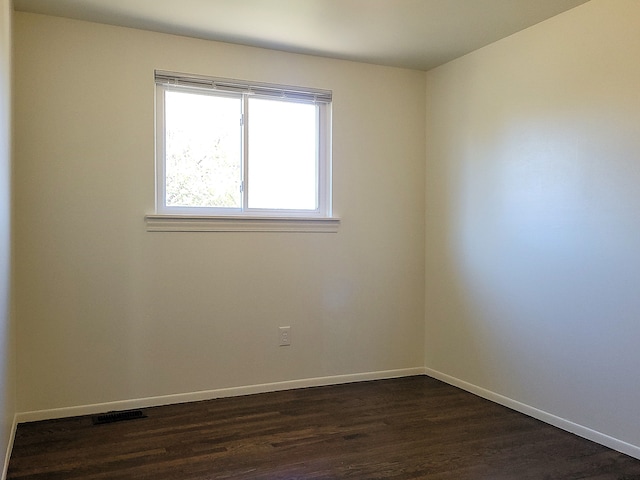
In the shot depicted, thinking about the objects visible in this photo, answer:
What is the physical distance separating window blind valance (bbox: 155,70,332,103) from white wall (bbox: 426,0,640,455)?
92cm

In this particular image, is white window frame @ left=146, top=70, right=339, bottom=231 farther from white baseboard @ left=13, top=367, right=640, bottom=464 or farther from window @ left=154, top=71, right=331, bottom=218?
white baseboard @ left=13, top=367, right=640, bottom=464

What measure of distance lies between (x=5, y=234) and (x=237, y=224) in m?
1.36

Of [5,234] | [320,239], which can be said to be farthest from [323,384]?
[5,234]

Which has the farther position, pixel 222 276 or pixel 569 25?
pixel 222 276

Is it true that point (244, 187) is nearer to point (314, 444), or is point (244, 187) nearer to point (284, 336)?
point (284, 336)

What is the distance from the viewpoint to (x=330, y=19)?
2949 mm

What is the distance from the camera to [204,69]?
328 cm

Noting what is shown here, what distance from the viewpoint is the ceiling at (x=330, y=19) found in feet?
9.04

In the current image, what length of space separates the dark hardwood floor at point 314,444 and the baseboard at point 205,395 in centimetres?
6

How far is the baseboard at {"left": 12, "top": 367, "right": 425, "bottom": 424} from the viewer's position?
2.96 metres

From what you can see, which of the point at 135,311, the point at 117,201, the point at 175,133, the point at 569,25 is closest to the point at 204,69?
the point at 175,133

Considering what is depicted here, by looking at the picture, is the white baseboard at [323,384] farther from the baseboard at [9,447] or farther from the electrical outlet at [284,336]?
the electrical outlet at [284,336]

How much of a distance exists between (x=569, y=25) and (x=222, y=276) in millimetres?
2454

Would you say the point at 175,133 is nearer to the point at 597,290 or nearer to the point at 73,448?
the point at 73,448
